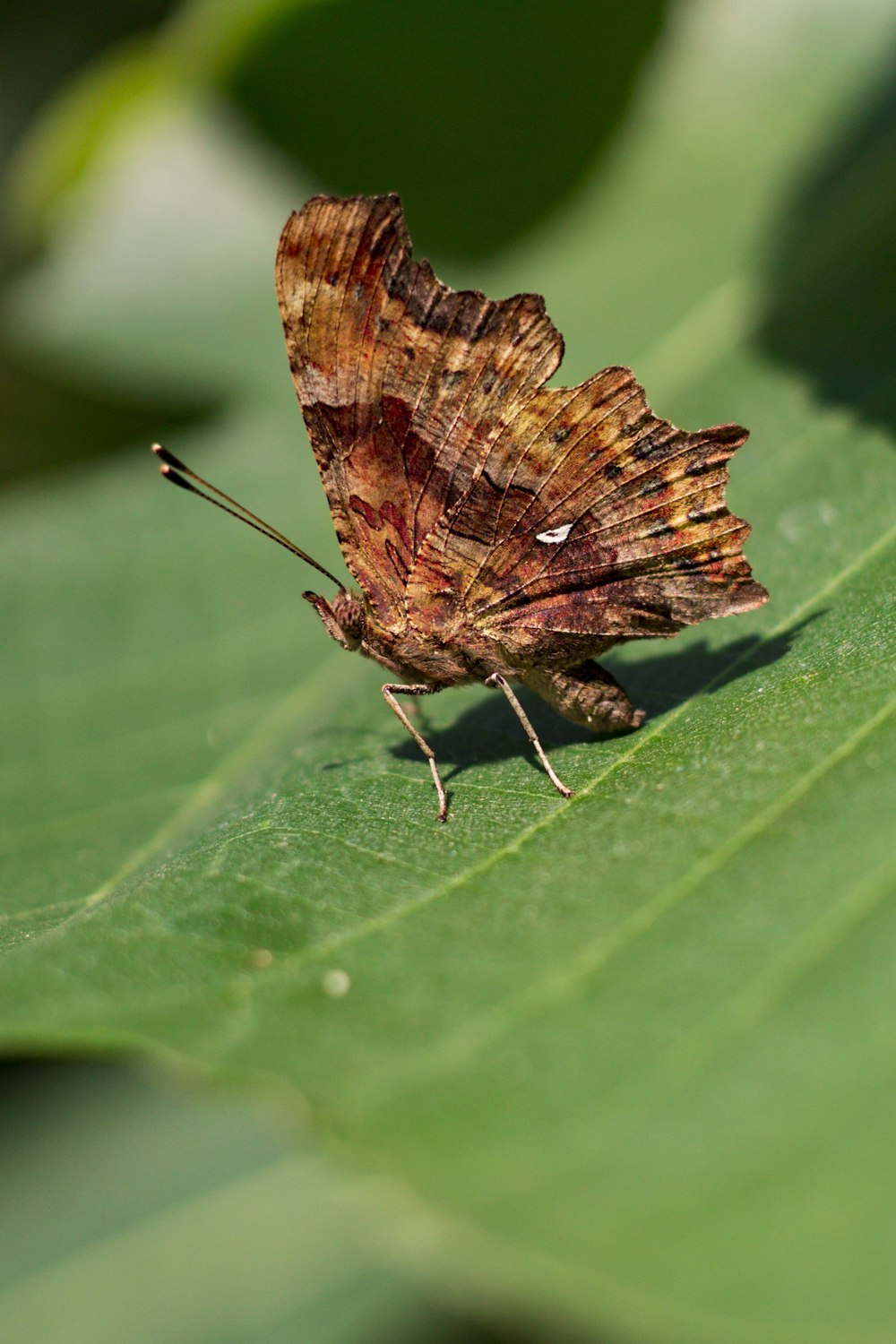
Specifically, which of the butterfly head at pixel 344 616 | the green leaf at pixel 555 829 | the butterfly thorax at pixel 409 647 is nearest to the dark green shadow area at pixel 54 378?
the green leaf at pixel 555 829

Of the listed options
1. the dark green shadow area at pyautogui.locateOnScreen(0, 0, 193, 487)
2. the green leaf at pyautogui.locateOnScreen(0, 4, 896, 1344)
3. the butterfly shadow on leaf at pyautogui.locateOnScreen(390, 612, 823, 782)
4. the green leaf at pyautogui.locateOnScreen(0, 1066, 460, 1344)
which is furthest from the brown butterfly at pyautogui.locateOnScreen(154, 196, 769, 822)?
the dark green shadow area at pyautogui.locateOnScreen(0, 0, 193, 487)

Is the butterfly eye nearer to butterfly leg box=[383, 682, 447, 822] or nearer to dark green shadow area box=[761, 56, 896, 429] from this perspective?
butterfly leg box=[383, 682, 447, 822]

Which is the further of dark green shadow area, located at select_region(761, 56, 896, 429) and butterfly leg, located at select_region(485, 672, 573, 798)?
dark green shadow area, located at select_region(761, 56, 896, 429)

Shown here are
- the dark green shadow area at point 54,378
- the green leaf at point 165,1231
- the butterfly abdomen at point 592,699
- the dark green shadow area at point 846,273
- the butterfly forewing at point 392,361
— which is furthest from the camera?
the dark green shadow area at point 54,378

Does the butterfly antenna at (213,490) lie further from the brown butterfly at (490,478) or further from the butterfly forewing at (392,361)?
the butterfly forewing at (392,361)

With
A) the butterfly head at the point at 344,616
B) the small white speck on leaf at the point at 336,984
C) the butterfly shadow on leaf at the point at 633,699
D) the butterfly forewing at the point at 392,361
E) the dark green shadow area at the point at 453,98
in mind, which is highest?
the dark green shadow area at the point at 453,98
